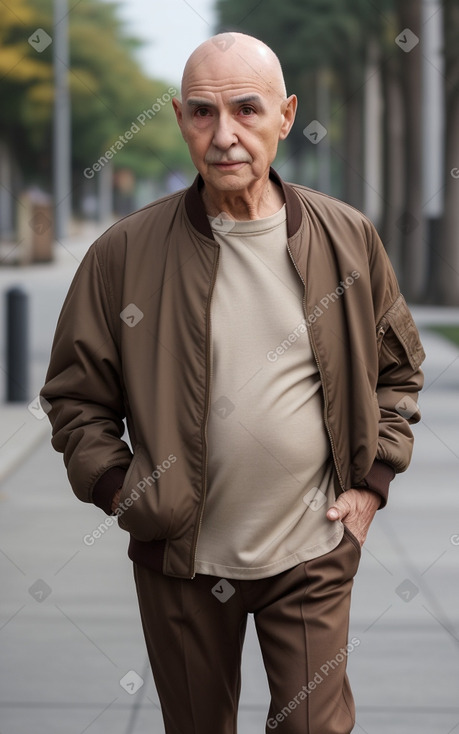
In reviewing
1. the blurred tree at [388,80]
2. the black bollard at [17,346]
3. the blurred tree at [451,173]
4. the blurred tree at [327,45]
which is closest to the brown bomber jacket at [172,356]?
the blurred tree at [388,80]

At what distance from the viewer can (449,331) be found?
61.9ft


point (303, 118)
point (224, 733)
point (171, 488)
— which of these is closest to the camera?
point (171, 488)

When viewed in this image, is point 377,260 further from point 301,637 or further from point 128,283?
point 301,637

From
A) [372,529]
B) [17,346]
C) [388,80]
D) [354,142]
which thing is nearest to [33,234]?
[388,80]

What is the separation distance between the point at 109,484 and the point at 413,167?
2245 cm

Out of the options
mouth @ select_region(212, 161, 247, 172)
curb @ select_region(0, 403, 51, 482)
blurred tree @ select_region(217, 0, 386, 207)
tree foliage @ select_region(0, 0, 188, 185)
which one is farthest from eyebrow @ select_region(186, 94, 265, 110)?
tree foliage @ select_region(0, 0, 188, 185)

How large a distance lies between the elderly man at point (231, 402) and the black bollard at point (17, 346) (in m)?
8.99

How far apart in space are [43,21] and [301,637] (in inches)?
2335

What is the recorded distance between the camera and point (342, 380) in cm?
296

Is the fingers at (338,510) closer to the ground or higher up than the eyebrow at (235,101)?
closer to the ground

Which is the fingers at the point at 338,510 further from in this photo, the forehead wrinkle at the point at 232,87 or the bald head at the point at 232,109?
the forehead wrinkle at the point at 232,87

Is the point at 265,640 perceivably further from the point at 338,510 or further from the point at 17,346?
the point at 17,346

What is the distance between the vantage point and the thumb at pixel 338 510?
293 centimetres

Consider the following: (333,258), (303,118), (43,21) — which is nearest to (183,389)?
(333,258)
